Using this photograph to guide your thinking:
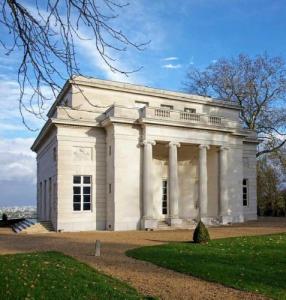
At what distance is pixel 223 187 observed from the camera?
3073 cm

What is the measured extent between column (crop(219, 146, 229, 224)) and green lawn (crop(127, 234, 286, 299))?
41.2ft

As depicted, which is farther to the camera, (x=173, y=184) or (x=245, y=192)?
(x=245, y=192)

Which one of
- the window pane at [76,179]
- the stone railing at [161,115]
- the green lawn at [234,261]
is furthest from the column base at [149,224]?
the green lawn at [234,261]

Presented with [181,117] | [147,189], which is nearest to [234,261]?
[147,189]

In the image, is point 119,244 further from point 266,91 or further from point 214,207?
point 266,91

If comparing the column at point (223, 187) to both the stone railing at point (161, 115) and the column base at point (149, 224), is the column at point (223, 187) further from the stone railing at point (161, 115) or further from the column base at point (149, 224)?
the column base at point (149, 224)

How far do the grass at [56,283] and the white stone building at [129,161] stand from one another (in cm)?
1575

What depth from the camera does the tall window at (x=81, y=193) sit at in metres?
27.5

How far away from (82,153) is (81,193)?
2632 mm

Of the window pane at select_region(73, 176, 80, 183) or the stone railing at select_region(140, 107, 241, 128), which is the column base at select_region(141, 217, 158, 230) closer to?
the window pane at select_region(73, 176, 80, 183)

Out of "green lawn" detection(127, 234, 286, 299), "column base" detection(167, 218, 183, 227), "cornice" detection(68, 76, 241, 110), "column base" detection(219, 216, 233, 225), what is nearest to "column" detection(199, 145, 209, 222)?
"column base" detection(219, 216, 233, 225)

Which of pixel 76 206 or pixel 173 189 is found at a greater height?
pixel 173 189

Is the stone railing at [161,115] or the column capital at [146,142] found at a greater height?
the stone railing at [161,115]

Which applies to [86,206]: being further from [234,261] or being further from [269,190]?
[269,190]
